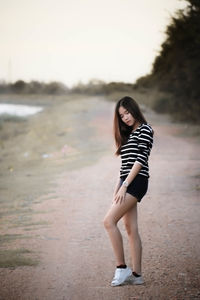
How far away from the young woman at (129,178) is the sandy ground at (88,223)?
1.10 feet

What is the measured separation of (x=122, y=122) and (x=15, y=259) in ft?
7.87

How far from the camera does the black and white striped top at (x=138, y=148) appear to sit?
12.8 feet

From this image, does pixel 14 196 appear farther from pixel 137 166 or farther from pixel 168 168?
pixel 137 166

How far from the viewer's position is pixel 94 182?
34.8 feet

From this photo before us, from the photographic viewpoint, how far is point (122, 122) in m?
4.17

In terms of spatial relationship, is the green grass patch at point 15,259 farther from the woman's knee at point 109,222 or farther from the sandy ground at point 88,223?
the woman's knee at point 109,222

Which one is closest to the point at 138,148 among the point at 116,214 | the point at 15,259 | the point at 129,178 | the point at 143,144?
the point at 143,144

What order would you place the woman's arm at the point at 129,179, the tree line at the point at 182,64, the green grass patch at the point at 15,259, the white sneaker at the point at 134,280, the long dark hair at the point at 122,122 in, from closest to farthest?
1. the woman's arm at the point at 129,179
2. the long dark hair at the point at 122,122
3. the white sneaker at the point at 134,280
4. the green grass patch at the point at 15,259
5. the tree line at the point at 182,64

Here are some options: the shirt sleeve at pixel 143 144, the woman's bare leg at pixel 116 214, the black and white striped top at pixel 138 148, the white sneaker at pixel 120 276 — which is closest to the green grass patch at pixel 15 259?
the white sneaker at pixel 120 276

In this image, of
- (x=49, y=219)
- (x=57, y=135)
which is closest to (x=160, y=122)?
(x=57, y=135)

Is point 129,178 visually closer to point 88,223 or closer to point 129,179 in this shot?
point 129,179

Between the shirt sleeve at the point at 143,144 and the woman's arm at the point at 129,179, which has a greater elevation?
the shirt sleeve at the point at 143,144

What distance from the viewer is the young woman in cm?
390

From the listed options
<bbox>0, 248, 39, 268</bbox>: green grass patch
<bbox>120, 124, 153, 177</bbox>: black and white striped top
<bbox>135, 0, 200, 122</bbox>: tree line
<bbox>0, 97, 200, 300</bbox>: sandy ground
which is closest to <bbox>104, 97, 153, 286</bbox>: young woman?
<bbox>120, 124, 153, 177</bbox>: black and white striped top
